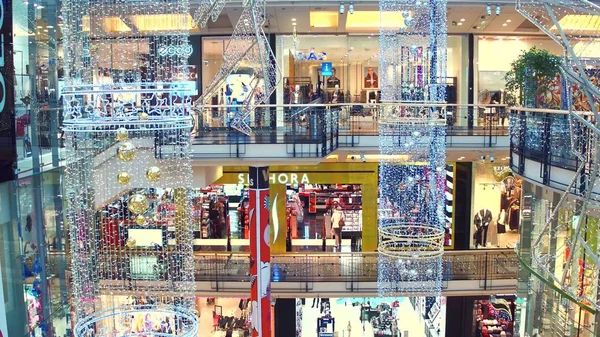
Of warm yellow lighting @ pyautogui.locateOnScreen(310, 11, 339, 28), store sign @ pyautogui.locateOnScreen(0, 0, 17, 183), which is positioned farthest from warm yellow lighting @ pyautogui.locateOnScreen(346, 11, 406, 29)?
store sign @ pyautogui.locateOnScreen(0, 0, 17, 183)

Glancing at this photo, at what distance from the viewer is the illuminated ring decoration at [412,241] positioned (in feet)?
26.7

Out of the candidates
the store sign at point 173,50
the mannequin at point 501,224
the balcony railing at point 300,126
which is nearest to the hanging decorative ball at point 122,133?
the store sign at point 173,50

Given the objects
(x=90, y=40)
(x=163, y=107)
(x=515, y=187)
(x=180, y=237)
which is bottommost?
(x=515, y=187)

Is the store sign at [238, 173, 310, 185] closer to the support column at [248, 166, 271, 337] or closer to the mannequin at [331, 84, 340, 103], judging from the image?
the mannequin at [331, 84, 340, 103]

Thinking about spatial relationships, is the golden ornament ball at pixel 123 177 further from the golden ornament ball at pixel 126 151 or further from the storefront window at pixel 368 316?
the storefront window at pixel 368 316

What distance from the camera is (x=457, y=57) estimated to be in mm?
16281

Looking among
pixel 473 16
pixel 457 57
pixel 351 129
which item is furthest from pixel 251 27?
pixel 457 57

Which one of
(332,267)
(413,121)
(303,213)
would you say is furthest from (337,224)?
(413,121)

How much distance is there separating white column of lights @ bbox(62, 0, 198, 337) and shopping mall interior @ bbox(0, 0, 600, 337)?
1 centimetres

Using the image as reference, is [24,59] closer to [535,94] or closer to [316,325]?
[535,94]

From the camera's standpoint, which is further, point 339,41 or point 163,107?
point 339,41

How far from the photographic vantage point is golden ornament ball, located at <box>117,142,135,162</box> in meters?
3.86

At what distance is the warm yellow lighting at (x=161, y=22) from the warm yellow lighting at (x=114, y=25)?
0.23 ft

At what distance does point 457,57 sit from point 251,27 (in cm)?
966
